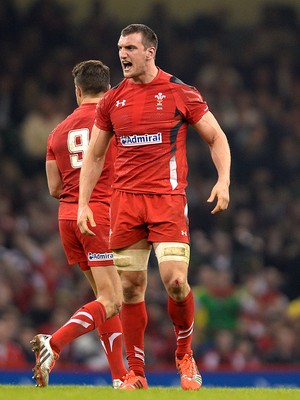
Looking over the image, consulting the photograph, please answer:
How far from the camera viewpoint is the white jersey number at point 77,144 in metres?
8.13

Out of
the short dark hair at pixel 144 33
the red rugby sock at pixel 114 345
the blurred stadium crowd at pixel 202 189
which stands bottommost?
the blurred stadium crowd at pixel 202 189

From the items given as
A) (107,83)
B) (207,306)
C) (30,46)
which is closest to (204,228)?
(207,306)

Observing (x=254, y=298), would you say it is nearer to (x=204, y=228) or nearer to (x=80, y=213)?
(x=204, y=228)

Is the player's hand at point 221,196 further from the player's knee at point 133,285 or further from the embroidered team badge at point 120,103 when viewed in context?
the embroidered team badge at point 120,103

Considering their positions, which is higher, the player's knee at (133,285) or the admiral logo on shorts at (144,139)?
the admiral logo on shorts at (144,139)

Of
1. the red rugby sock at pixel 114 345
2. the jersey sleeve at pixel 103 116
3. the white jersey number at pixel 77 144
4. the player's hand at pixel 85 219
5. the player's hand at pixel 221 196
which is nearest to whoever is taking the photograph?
the player's hand at pixel 221 196

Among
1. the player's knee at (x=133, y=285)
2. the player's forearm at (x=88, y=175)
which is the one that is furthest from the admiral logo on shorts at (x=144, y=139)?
the player's knee at (x=133, y=285)

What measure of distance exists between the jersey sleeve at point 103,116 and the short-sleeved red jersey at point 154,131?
Result: 4 centimetres

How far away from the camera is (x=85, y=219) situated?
7.48 m

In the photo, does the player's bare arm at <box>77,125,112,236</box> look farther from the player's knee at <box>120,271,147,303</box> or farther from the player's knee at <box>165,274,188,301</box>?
the player's knee at <box>165,274,188,301</box>

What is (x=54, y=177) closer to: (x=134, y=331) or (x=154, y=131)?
(x=154, y=131)

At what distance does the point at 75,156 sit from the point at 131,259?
1.02 m

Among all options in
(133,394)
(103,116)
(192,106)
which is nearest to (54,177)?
(103,116)

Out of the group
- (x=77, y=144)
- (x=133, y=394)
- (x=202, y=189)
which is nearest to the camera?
(x=133, y=394)
